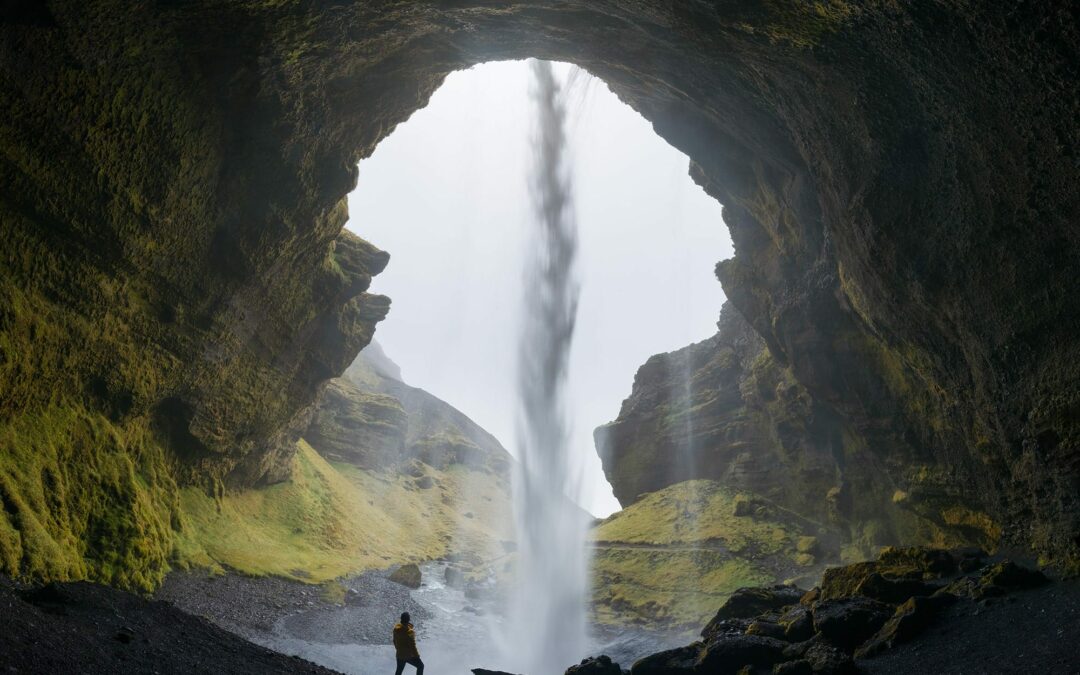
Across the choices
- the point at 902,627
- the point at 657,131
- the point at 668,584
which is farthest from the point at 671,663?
the point at 668,584

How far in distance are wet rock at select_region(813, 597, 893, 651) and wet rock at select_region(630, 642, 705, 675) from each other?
120 inches

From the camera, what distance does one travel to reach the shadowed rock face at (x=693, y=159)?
1083cm

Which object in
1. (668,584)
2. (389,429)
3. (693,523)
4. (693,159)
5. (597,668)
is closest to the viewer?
(597,668)

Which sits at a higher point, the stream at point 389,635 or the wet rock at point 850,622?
the wet rock at point 850,622

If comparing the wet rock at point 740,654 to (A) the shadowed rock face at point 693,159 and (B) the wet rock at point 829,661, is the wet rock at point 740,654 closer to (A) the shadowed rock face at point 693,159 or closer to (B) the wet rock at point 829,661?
(B) the wet rock at point 829,661

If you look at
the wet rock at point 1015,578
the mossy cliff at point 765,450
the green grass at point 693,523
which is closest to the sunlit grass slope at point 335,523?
the green grass at point 693,523

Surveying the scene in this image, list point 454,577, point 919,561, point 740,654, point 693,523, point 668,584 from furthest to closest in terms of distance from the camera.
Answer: point 454,577, point 693,523, point 668,584, point 919,561, point 740,654

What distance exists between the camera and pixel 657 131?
25203 millimetres

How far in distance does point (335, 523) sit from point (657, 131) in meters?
37.2

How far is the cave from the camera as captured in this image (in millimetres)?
10992

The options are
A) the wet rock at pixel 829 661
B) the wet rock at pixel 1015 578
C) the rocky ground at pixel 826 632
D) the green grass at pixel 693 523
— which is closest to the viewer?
the rocky ground at pixel 826 632

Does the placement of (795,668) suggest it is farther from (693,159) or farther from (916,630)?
(693,159)

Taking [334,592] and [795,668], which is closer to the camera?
[795,668]

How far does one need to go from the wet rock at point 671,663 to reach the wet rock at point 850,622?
3045 mm
